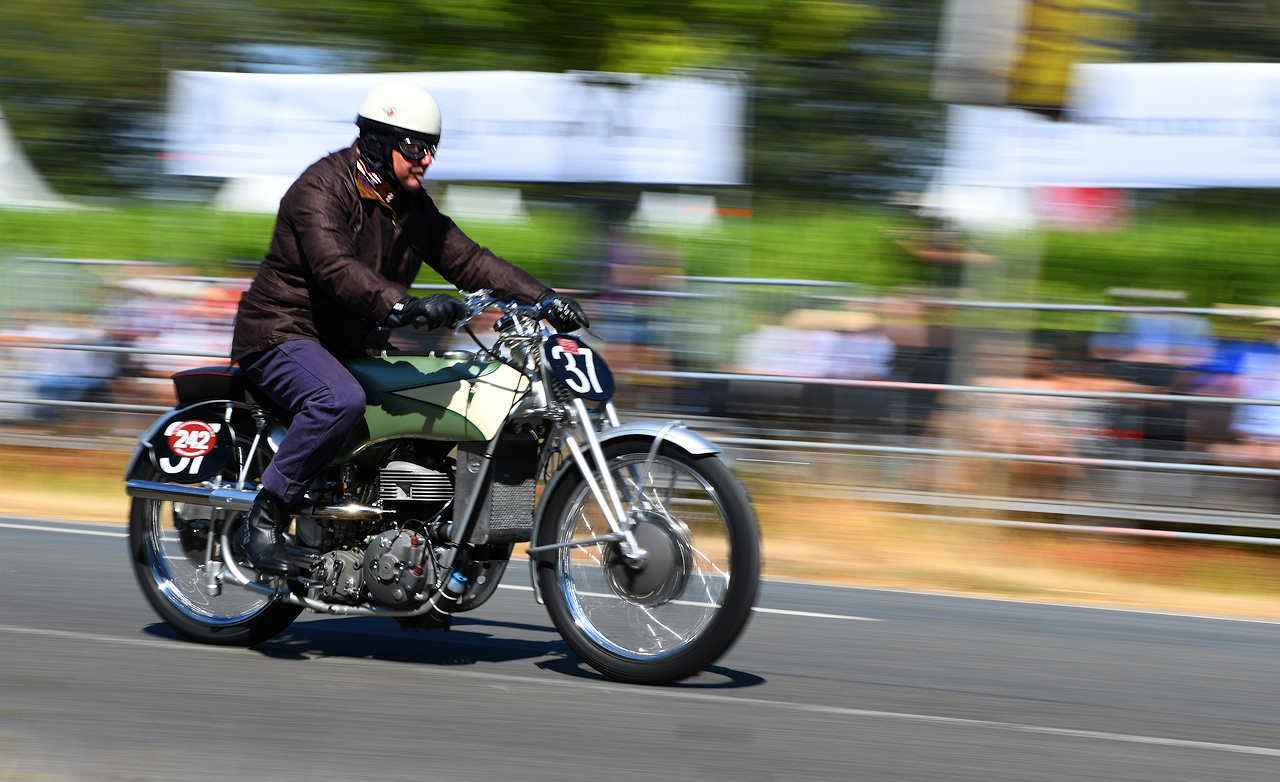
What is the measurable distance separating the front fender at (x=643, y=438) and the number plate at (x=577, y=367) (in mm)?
140

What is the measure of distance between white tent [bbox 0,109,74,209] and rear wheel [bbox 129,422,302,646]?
9.58 meters

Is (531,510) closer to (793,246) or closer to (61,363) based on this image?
(793,246)

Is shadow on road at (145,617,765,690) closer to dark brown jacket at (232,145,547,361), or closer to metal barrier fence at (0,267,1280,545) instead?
dark brown jacket at (232,145,547,361)

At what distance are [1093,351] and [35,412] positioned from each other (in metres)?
8.29

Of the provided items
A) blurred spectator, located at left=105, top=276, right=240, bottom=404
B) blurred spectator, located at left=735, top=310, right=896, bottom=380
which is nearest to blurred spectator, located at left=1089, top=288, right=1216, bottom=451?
blurred spectator, located at left=735, top=310, right=896, bottom=380

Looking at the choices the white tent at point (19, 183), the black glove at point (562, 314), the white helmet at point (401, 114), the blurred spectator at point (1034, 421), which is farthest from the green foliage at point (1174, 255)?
the white tent at point (19, 183)

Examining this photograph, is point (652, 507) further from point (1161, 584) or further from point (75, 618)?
point (1161, 584)

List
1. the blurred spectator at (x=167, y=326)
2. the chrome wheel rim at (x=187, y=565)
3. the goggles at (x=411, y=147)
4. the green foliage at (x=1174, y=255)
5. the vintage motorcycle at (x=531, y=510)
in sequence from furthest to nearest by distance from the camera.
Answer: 1. the blurred spectator at (x=167, y=326)
2. the green foliage at (x=1174, y=255)
3. the chrome wheel rim at (x=187, y=565)
4. the goggles at (x=411, y=147)
5. the vintage motorcycle at (x=531, y=510)

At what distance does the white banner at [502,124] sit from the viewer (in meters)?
11.0

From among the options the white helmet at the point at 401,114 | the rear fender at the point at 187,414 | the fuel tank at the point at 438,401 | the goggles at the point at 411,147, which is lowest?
the rear fender at the point at 187,414

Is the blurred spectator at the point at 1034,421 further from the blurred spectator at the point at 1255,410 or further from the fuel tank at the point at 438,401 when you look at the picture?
the fuel tank at the point at 438,401

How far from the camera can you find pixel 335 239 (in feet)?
15.9

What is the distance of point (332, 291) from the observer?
4797 mm

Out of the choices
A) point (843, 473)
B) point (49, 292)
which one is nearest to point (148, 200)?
point (49, 292)
